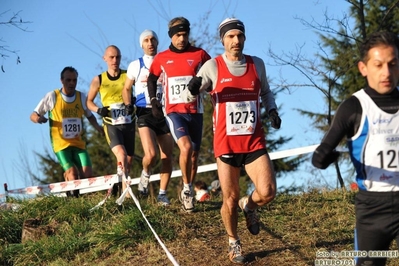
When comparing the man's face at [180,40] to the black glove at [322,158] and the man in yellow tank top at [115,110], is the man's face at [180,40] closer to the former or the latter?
the man in yellow tank top at [115,110]

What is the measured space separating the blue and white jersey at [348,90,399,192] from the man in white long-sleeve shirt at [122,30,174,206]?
5577 millimetres

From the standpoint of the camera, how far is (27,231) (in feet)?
32.9

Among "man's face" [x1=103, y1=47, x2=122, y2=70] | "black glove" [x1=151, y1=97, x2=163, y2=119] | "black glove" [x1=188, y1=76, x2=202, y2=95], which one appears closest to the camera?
"black glove" [x1=188, y1=76, x2=202, y2=95]

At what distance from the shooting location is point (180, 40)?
32.8 ft

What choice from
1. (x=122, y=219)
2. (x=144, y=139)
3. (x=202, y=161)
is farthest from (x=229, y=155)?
(x=202, y=161)

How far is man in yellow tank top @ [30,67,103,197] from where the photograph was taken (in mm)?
12383

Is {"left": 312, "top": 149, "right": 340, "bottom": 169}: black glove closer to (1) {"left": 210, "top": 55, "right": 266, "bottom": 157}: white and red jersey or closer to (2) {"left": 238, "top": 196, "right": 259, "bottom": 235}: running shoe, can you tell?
(1) {"left": 210, "top": 55, "right": 266, "bottom": 157}: white and red jersey

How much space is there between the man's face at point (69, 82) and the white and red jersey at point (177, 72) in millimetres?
2878

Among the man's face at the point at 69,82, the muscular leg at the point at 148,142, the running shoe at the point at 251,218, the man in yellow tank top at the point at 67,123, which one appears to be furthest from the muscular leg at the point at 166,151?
the running shoe at the point at 251,218

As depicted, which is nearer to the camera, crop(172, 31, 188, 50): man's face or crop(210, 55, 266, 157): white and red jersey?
crop(210, 55, 266, 157): white and red jersey

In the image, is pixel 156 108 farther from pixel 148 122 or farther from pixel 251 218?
pixel 251 218

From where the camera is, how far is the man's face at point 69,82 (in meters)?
12.5

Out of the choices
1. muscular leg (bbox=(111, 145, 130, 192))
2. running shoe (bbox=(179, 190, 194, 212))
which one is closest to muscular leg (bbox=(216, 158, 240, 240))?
running shoe (bbox=(179, 190, 194, 212))

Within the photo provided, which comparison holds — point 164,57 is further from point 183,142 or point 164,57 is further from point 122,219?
point 122,219
